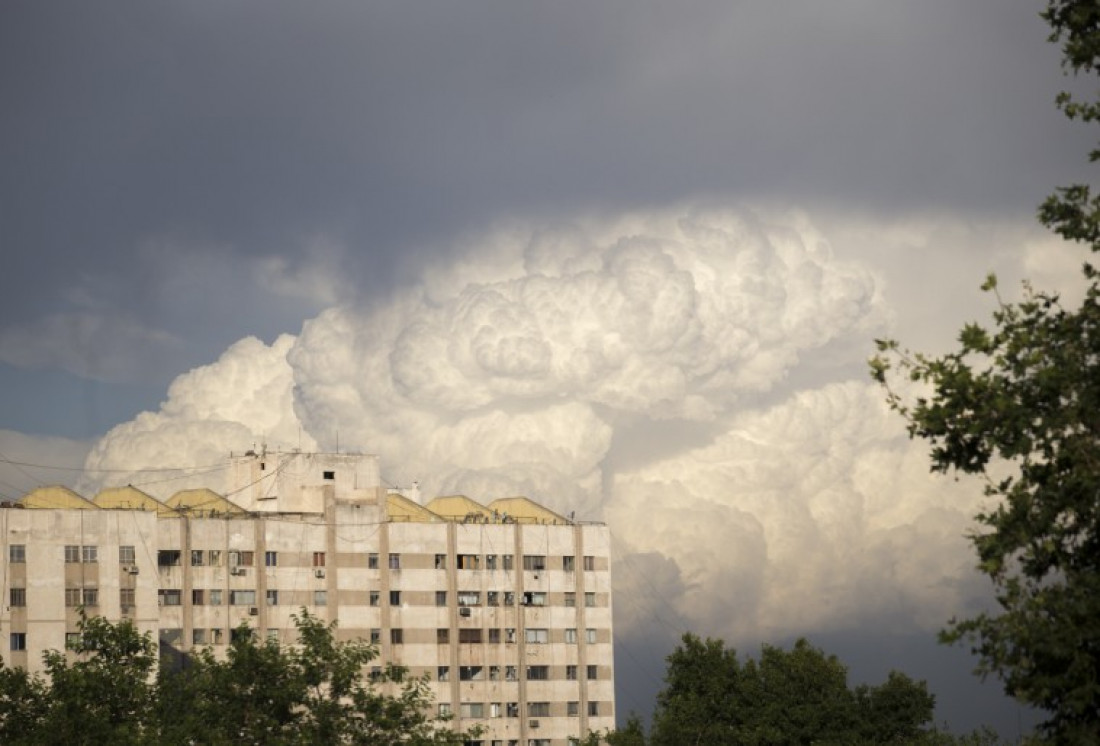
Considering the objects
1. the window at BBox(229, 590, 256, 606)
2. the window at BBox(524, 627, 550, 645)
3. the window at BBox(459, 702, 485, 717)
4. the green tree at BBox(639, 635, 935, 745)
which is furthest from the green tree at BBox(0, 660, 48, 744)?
the window at BBox(524, 627, 550, 645)

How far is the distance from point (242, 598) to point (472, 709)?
2236 centimetres

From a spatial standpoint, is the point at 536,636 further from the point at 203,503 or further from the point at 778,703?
the point at 778,703

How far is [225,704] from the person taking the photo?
6769 centimetres

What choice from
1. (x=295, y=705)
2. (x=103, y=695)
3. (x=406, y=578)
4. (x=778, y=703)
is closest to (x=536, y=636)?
(x=406, y=578)

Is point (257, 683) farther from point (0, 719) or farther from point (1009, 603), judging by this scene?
point (1009, 603)

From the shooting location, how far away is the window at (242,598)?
136375 millimetres

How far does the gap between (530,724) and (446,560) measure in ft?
51.5

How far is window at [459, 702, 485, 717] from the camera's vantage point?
145750mm

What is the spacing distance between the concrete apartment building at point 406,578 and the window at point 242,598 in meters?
0.11

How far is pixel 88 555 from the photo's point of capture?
121m

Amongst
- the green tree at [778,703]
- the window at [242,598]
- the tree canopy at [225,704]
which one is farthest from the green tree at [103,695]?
the window at [242,598]

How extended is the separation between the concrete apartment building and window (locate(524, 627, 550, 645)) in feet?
0.39

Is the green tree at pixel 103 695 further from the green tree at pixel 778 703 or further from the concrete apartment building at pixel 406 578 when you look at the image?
the concrete apartment building at pixel 406 578

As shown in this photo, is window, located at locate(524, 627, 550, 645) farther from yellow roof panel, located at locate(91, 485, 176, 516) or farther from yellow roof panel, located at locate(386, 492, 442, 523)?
yellow roof panel, located at locate(91, 485, 176, 516)
